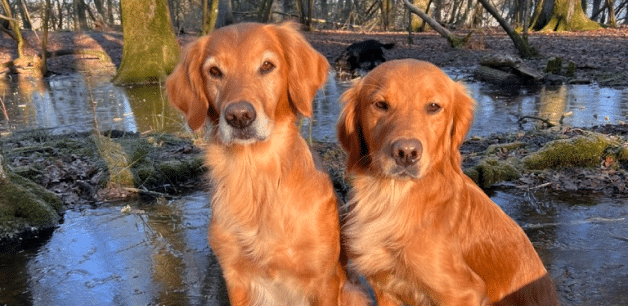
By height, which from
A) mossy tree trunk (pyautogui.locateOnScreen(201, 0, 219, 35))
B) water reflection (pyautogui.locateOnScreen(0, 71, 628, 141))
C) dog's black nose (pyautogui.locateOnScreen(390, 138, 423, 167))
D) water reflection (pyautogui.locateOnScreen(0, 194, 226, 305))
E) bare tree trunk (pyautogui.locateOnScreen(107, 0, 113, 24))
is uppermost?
bare tree trunk (pyautogui.locateOnScreen(107, 0, 113, 24))

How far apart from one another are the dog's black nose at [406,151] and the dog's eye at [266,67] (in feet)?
2.77

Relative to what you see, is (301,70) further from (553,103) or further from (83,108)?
(83,108)

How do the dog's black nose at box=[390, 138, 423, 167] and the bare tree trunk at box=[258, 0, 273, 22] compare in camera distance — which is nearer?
the dog's black nose at box=[390, 138, 423, 167]

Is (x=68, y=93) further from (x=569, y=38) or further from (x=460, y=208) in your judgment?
(x=569, y=38)

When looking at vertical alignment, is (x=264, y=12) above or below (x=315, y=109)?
above

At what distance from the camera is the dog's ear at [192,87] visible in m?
3.04

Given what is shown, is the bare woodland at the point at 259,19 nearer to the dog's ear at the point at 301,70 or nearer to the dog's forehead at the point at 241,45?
the dog's forehead at the point at 241,45

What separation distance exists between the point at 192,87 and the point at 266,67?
0.47 meters

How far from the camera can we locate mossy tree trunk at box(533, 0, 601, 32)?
→ 24.9 meters

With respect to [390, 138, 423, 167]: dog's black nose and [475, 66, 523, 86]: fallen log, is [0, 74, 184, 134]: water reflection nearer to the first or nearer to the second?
[390, 138, 423, 167]: dog's black nose

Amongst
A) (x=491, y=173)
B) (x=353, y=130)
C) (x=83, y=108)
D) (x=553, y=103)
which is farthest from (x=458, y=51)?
(x=353, y=130)

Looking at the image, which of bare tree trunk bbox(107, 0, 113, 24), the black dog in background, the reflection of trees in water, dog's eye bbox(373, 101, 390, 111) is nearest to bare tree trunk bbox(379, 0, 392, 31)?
the black dog in background

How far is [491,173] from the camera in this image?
18.4 feet

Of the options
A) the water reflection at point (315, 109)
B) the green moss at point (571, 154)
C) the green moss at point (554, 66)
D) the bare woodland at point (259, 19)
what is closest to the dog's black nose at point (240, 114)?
the water reflection at point (315, 109)
